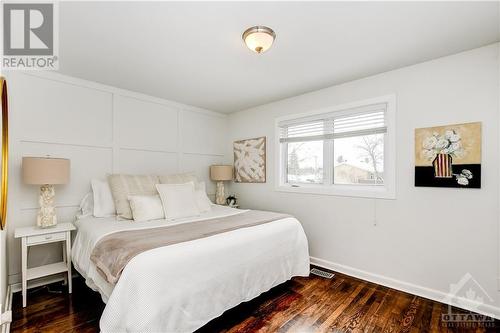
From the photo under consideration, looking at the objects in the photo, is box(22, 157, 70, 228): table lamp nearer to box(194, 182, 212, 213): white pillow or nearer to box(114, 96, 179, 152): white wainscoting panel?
box(114, 96, 179, 152): white wainscoting panel

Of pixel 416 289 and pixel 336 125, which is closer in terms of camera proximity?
pixel 416 289

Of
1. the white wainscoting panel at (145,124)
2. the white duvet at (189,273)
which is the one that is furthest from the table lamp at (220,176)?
the white duvet at (189,273)

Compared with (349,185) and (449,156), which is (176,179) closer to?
(349,185)

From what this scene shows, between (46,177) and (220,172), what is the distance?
229 cm

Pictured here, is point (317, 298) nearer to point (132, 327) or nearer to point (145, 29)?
point (132, 327)

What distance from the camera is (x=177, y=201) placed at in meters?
2.85

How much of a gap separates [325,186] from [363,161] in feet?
1.97

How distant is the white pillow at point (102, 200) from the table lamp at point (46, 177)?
1.27 ft

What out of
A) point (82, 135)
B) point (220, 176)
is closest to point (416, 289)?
point (220, 176)

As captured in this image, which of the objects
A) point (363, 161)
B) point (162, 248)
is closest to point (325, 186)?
point (363, 161)

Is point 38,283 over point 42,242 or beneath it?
beneath

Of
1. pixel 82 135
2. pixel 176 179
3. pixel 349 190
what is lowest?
pixel 349 190

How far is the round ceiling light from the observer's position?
73.5 inches

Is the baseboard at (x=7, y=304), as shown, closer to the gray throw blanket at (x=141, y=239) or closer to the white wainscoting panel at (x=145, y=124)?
the gray throw blanket at (x=141, y=239)
